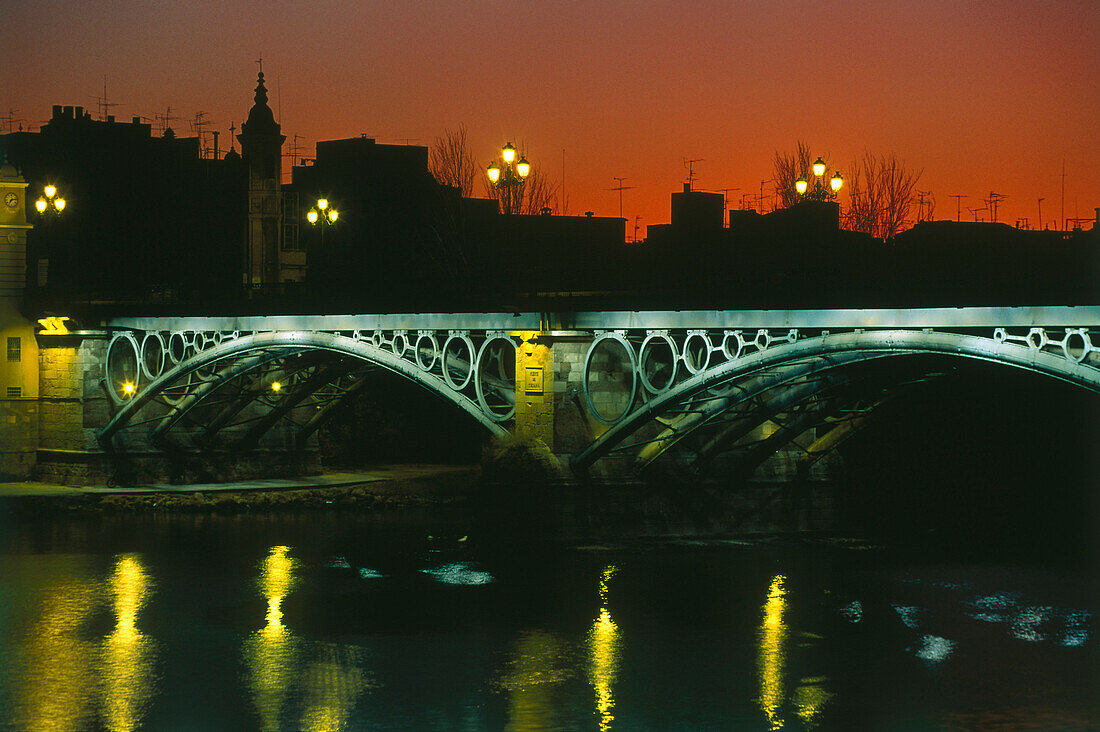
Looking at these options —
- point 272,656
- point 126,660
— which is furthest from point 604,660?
point 126,660

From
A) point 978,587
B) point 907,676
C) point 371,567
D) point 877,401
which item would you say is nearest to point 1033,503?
point 877,401

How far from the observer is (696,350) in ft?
106

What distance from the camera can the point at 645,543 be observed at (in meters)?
31.8

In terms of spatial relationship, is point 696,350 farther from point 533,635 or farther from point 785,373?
point 533,635

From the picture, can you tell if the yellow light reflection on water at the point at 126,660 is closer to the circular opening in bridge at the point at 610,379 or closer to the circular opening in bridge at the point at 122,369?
the circular opening in bridge at the point at 610,379

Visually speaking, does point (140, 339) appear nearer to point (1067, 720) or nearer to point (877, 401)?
point (877, 401)

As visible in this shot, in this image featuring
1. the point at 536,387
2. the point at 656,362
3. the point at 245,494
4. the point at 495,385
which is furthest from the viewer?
the point at 245,494

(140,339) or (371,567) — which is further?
(140,339)

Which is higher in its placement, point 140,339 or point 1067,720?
point 140,339

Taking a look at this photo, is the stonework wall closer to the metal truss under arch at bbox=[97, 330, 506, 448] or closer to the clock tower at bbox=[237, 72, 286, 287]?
the metal truss under arch at bbox=[97, 330, 506, 448]

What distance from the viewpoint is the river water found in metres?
17.4

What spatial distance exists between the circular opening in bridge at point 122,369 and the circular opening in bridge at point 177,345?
1288mm

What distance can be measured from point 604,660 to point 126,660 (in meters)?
6.70

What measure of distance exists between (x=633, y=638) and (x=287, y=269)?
4911cm
